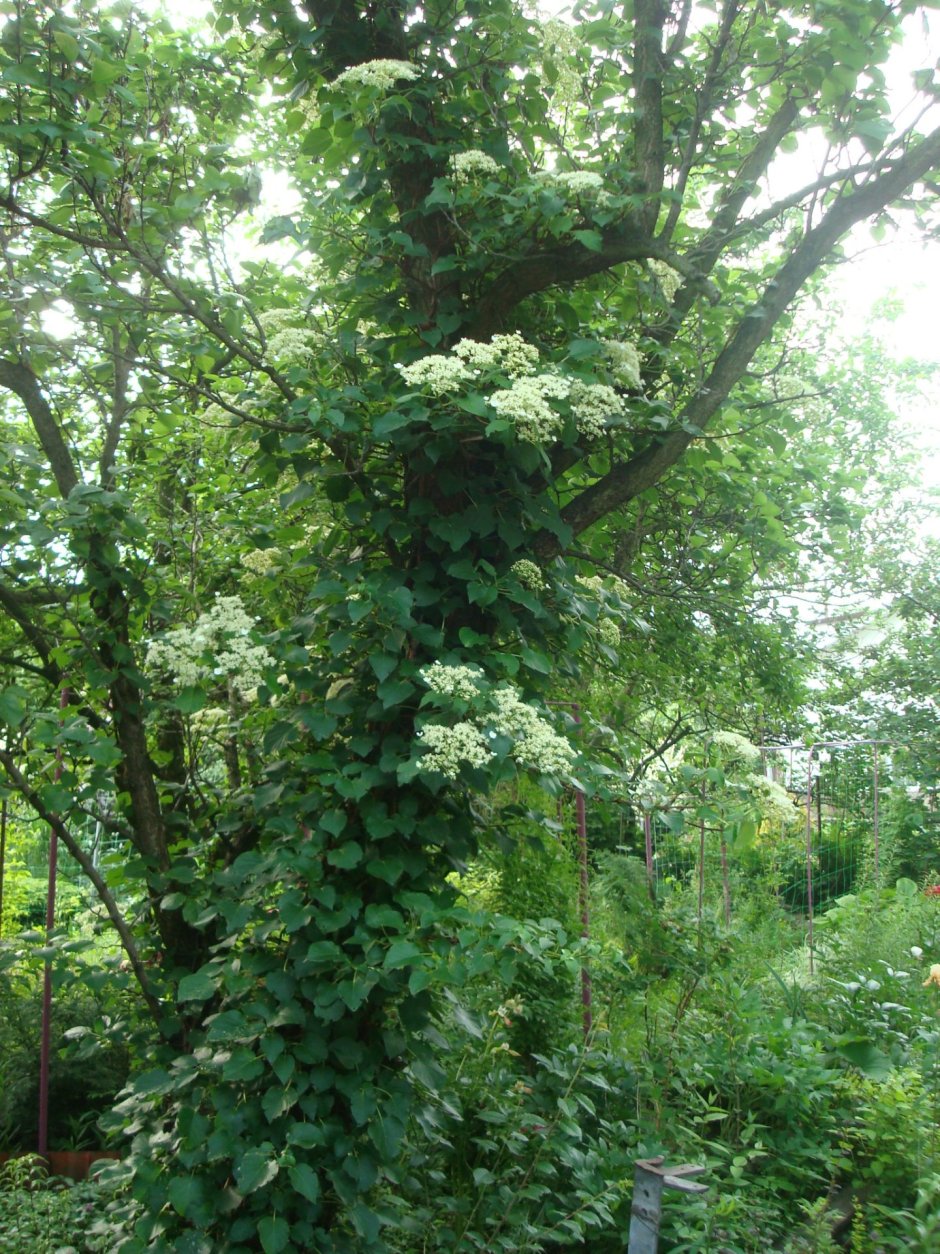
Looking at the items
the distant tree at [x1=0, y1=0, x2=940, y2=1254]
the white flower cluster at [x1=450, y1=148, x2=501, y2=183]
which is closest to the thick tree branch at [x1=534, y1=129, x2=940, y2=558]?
the distant tree at [x1=0, y1=0, x2=940, y2=1254]

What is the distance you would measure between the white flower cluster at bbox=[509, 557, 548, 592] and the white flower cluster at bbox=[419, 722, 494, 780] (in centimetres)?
60

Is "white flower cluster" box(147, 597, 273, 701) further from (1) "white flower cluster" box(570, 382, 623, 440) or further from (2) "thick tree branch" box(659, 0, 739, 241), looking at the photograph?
(2) "thick tree branch" box(659, 0, 739, 241)

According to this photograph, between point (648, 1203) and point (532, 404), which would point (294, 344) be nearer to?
point (532, 404)

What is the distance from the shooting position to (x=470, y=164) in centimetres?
251

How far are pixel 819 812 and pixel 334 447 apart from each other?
20.7 ft

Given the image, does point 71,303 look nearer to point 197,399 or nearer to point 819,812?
point 197,399

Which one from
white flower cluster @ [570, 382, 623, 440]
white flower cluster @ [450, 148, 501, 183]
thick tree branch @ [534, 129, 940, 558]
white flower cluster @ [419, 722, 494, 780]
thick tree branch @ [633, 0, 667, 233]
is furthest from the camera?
thick tree branch @ [534, 129, 940, 558]

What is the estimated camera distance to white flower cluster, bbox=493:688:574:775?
215 centimetres

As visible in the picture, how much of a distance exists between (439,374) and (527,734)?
775 millimetres

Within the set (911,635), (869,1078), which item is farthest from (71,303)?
(911,635)

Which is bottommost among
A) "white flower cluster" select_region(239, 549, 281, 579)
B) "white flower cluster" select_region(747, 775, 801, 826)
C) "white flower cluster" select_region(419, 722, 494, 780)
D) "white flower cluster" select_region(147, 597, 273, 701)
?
"white flower cluster" select_region(747, 775, 801, 826)

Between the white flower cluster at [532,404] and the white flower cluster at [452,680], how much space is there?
519mm

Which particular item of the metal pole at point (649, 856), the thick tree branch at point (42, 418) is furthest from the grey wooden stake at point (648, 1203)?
the thick tree branch at point (42, 418)

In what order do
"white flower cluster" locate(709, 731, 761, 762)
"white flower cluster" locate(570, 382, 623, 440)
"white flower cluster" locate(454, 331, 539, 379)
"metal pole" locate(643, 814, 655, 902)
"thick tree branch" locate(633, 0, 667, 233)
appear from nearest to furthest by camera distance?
"white flower cluster" locate(454, 331, 539, 379) < "white flower cluster" locate(570, 382, 623, 440) < "white flower cluster" locate(709, 731, 761, 762) < "thick tree branch" locate(633, 0, 667, 233) < "metal pole" locate(643, 814, 655, 902)
